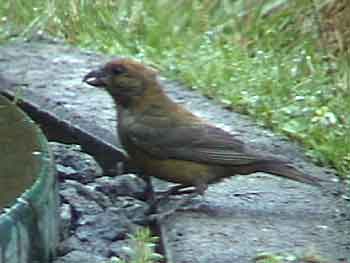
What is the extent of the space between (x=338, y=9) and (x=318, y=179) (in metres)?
→ 1.11

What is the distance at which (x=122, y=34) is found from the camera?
6668 mm

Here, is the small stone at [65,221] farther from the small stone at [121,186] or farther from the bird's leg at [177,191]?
the bird's leg at [177,191]

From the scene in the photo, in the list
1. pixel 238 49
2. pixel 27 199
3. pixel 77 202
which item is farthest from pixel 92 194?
pixel 238 49

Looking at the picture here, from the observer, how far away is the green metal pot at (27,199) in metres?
2.76

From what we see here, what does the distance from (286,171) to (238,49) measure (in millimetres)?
2723

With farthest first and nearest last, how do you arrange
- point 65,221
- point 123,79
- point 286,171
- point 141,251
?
1. point 123,79
2. point 286,171
3. point 65,221
4. point 141,251

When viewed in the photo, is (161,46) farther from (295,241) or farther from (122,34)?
(295,241)

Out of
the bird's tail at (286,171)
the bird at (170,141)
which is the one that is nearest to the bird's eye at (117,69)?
the bird at (170,141)

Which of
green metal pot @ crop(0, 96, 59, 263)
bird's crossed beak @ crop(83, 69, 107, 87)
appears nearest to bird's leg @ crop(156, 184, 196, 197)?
bird's crossed beak @ crop(83, 69, 107, 87)

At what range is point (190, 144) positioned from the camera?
3738 mm

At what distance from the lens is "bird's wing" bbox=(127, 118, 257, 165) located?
12.1ft

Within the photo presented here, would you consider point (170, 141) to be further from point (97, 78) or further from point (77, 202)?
point (77, 202)

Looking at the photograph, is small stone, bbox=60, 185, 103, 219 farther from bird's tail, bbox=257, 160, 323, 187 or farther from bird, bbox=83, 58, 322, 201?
bird's tail, bbox=257, 160, 323, 187

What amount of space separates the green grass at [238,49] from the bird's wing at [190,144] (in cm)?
32
